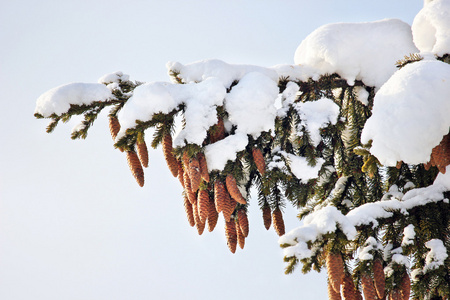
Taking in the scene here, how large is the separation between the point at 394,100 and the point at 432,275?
123 cm

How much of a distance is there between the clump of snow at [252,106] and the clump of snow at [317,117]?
0.27 m

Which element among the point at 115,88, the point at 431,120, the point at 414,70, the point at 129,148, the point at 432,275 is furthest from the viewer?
the point at 115,88

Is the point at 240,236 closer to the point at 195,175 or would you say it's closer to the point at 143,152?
→ the point at 195,175

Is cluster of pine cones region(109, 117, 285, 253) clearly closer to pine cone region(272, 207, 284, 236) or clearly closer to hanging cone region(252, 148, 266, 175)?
hanging cone region(252, 148, 266, 175)

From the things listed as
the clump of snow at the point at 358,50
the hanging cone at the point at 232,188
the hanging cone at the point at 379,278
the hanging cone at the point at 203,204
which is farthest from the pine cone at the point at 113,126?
the hanging cone at the point at 379,278

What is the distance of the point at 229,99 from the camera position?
10.6 ft

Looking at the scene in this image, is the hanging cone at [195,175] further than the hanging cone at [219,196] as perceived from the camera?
No

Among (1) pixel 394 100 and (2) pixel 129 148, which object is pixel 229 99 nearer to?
(2) pixel 129 148

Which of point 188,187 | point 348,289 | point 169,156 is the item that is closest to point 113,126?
point 169,156

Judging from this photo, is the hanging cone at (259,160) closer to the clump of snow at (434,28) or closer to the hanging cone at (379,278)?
the hanging cone at (379,278)

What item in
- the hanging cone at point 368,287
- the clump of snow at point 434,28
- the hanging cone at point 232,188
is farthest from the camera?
the clump of snow at point 434,28

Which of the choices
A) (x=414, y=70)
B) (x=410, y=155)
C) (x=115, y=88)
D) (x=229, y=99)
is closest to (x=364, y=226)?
(x=410, y=155)

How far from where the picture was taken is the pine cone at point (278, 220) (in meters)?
3.77

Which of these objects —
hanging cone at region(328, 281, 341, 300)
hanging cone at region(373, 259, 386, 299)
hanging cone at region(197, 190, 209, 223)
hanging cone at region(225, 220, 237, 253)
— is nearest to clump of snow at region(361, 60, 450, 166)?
hanging cone at region(373, 259, 386, 299)
